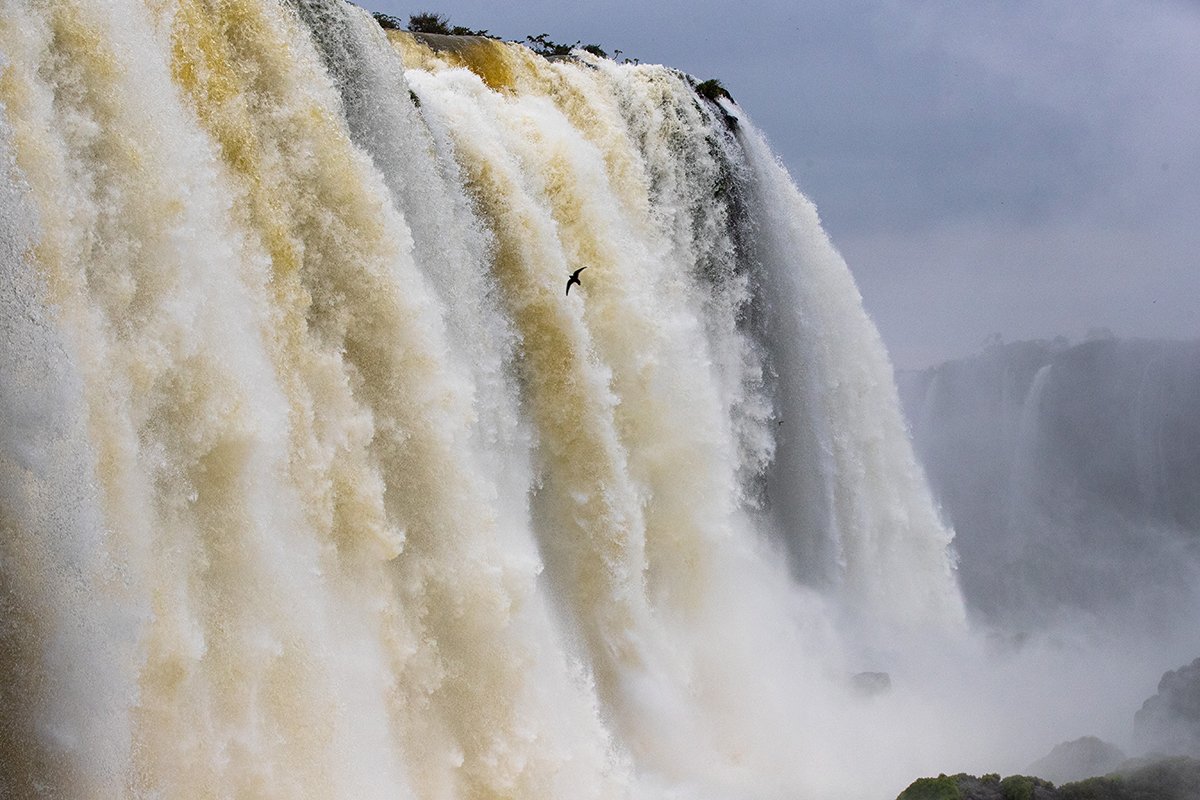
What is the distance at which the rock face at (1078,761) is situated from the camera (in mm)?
11578

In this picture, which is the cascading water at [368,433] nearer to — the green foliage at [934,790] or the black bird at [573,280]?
the black bird at [573,280]

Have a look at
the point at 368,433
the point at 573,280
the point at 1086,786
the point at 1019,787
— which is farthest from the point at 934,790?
the point at 368,433

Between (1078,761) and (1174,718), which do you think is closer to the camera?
(1078,761)

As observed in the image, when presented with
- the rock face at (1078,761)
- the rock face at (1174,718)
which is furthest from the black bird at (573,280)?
the rock face at (1174,718)

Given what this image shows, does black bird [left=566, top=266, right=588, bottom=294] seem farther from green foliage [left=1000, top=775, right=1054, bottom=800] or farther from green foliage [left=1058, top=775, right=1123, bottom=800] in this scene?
green foliage [left=1058, top=775, right=1123, bottom=800]

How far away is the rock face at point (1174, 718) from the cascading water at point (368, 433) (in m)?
3.11

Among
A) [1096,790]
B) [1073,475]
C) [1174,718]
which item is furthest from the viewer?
[1073,475]

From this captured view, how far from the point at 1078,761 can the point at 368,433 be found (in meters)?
7.90

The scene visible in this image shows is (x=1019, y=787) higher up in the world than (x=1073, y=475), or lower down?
lower down

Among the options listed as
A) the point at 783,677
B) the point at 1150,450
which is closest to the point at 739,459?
the point at 783,677

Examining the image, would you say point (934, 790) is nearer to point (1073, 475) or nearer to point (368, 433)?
point (368, 433)

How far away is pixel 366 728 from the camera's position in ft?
23.2

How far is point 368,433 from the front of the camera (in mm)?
7418

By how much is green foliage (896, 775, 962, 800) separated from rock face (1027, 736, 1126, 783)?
7.90ft
